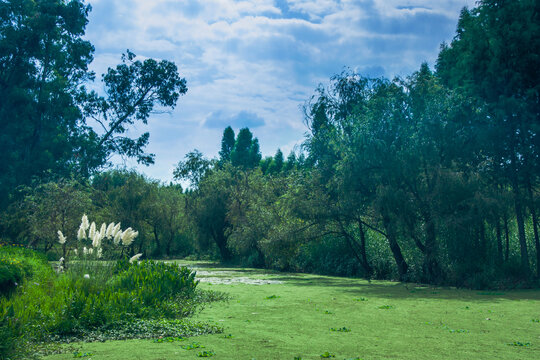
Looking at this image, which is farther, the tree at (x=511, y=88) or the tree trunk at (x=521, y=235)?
the tree at (x=511, y=88)

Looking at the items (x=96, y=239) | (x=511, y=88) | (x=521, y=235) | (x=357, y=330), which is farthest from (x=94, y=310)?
(x=511, y=88)

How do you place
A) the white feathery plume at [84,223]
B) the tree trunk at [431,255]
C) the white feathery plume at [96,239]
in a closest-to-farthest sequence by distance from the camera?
the white feathery plume at [96,239] → the white feathery plume at [84,223] → the tree trunk at [431,255]

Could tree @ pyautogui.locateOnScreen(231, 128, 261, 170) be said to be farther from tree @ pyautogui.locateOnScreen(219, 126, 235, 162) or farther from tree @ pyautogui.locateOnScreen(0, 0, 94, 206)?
tree @ pyautogui.locateOnScreen(0, 0, 94, 206)

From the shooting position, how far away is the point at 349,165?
1580cm

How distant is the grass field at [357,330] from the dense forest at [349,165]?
3548 millimetres

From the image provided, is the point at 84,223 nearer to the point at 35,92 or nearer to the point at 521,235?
the point at 521,235

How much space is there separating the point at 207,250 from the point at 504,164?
22065 mm

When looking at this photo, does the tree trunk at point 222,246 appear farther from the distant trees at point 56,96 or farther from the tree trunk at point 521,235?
the tree trunk at point 521,235

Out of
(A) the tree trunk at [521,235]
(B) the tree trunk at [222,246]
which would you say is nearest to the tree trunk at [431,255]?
(A) the tree trunk at [521,235]

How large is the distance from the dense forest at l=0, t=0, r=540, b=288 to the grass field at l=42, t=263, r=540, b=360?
3.55 m

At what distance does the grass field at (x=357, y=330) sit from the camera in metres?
5.13

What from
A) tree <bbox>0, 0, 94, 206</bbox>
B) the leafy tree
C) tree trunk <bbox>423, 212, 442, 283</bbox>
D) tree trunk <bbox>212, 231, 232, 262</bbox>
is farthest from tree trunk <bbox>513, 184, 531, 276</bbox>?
tree <bbox>0, 0, 94, 206</bbox>

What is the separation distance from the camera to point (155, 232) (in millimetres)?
32656

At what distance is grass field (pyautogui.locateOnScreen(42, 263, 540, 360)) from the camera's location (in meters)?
5.13
